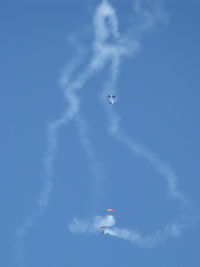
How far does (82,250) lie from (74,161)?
199 inches

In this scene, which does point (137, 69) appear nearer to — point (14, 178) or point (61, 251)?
point (14, 178)

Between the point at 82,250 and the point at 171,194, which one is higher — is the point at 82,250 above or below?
below

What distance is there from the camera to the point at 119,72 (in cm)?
2394

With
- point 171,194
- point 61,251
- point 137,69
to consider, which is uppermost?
point 137,69

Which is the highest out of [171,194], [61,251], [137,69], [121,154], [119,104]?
[137,69]

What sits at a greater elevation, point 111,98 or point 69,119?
point 111,98

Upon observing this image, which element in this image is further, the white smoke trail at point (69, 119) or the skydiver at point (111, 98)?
the skydiver at point (111, 98)

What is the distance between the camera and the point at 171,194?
23.5 meters

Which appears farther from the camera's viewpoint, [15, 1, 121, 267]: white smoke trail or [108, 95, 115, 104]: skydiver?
[108, 95, 115, 104]: skydiver

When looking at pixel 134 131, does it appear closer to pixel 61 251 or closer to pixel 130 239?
pixel 130 239

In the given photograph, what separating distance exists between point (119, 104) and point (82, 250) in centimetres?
856

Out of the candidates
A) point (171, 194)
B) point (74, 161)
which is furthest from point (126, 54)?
point (171, 194)

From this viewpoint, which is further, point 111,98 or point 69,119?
point 111,98

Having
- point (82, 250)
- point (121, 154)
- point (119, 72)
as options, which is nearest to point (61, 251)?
point (82, 250)
